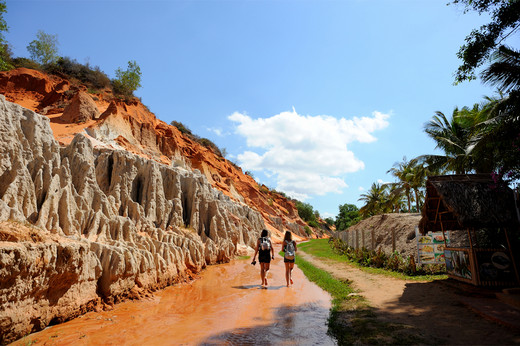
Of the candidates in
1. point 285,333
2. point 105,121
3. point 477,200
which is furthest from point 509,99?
point 105,121

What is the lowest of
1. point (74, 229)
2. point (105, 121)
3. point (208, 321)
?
point (208, 321)

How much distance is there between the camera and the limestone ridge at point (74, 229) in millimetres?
4906

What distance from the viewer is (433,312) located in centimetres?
595

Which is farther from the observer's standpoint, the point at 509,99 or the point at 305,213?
the point at 305,213

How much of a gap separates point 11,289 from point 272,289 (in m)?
6.84

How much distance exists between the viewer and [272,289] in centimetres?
942

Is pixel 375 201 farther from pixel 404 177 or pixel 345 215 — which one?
pixel 345 215

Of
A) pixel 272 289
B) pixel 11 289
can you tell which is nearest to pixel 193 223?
pixel 272 289

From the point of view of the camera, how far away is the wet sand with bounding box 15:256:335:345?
16.3 feet

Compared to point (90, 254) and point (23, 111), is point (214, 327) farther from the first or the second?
point (23, 111)

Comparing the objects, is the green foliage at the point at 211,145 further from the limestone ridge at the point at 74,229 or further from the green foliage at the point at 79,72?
the limestone ridge at the point at 74,229

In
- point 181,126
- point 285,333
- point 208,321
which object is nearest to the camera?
point 285,333

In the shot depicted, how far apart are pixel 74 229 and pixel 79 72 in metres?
46.3

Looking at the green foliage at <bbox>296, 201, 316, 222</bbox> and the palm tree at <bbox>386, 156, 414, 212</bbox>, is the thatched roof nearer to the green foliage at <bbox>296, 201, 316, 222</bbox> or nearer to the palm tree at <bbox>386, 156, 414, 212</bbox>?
the palm tree at <bbox>386, 156, 414, 212</bbox>
